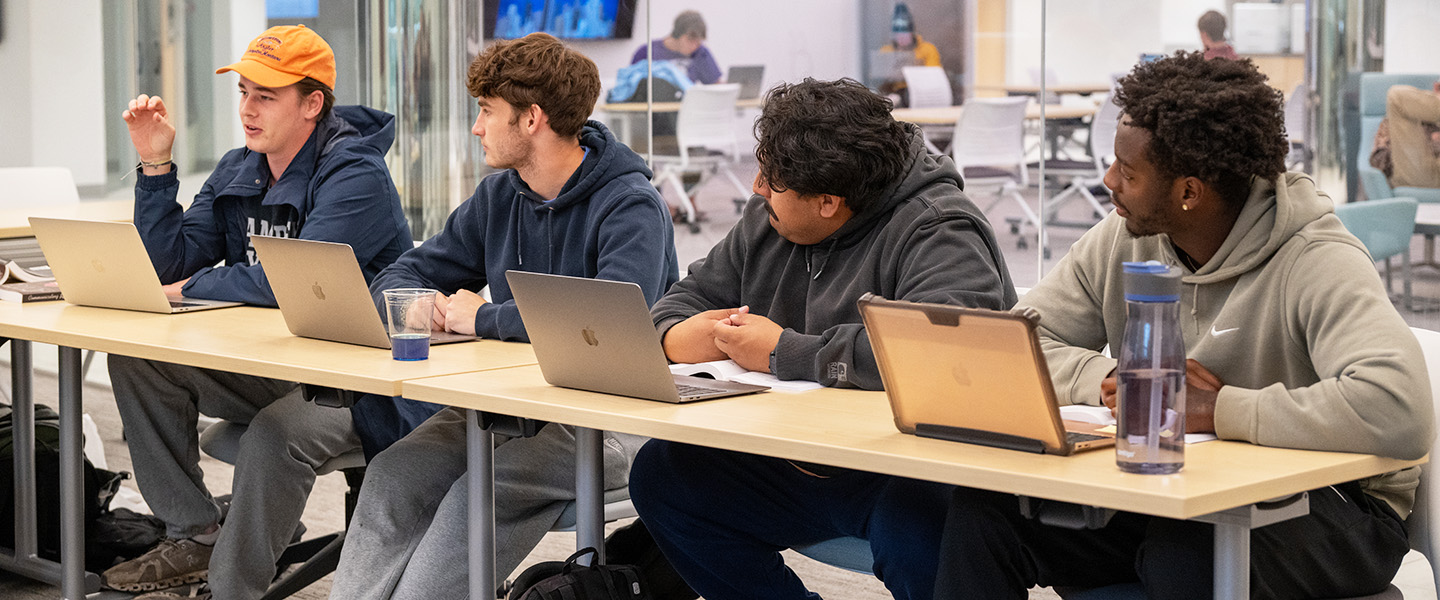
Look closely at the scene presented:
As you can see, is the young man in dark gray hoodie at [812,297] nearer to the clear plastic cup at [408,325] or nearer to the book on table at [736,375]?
the book on table at [736,375]

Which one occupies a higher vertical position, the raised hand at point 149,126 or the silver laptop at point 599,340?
the raised hand at point 149,126

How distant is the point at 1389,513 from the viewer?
1.81 m

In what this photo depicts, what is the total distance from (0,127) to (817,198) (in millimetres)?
4998

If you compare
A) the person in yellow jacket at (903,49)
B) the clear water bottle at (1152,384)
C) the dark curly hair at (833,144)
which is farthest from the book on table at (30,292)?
the person in yellow jacket at (903,49)

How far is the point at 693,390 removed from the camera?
1.94 m

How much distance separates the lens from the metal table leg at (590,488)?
2123 millimetres

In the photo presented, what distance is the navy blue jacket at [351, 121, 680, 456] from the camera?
2500 millimetres

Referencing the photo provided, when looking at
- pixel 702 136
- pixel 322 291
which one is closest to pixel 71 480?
pixel 322 291

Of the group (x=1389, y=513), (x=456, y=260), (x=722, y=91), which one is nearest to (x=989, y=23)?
(x=722, y=91)

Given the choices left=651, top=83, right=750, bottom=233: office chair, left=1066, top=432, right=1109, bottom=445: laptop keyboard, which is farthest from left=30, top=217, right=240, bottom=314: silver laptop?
left=651, top=83, right=750, bottom=233: office chair

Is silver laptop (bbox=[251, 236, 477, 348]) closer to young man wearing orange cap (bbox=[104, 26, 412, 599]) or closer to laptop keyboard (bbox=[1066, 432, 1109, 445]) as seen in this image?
young man wearing orange cap (bbox=[104, 26, 412, 599])

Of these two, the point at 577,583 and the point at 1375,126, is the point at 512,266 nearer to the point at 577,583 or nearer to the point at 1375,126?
the point at 577,583

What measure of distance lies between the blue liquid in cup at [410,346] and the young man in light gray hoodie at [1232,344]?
2.91 feet

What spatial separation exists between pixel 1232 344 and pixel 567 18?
4.34 m
